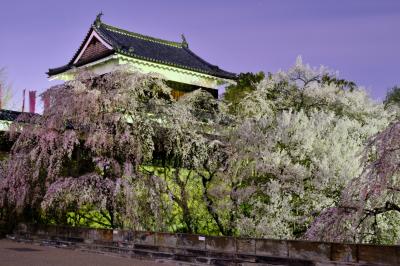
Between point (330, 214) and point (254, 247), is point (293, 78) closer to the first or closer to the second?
point (330, 214)

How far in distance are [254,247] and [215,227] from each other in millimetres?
11045

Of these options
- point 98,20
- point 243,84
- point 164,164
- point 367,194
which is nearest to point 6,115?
point 164,164

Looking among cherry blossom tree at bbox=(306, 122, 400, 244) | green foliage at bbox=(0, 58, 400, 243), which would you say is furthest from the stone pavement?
cherry blossom tree at bbox=(306, 122, 400, 244)

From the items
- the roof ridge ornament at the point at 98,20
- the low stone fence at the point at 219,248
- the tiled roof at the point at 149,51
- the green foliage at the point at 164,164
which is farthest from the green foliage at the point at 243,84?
the low stone fence at the point at 219,248

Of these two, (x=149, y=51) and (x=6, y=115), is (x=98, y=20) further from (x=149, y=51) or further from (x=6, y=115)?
(x=6, y=115)

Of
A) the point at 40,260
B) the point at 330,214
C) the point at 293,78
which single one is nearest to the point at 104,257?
the point at 40,260

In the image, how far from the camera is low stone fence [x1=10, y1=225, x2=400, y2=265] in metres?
7.11

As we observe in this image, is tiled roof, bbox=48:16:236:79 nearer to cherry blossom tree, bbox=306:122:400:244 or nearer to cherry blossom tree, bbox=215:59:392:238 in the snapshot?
cherry blossom tree, bbox=215:59:392:238

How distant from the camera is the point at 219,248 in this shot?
927cm

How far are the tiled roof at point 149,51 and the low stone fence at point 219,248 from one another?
1601cm

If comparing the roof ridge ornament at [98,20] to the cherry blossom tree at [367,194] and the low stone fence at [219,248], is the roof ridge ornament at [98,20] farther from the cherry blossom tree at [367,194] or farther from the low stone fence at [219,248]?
the cherry blossom tree at [367,194]

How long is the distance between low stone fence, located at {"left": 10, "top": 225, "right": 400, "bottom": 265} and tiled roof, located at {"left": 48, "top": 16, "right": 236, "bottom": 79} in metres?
16.0

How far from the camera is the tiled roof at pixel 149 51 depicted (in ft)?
93.4

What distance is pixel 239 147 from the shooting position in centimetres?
1759
